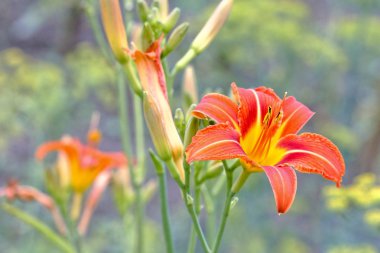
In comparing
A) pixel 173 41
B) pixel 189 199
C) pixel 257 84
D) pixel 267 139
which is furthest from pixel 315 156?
pixel 257 84

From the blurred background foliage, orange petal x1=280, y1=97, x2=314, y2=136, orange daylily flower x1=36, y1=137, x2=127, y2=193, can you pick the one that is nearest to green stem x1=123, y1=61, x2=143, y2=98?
orange petal x1=280, y1=97, x2=314, y2=136

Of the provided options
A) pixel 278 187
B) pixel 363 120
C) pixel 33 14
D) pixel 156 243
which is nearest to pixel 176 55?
pixel 156 243

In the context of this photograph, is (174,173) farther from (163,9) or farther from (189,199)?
(163,9)

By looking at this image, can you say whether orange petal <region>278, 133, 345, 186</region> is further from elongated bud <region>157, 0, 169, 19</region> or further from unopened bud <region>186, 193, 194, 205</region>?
elongated bud <region>157, 0, 169, 19</region>

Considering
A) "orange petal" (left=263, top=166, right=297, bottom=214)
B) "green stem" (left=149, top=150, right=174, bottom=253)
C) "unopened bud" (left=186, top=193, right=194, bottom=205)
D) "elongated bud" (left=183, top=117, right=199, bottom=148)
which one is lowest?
"green stem" (left=149, top=150, right=174, bottom=253)

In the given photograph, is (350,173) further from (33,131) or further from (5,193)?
(5,193)

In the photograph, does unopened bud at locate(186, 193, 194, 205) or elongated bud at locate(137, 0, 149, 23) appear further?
elongated bud at locate(137, 0, 149, 23)
